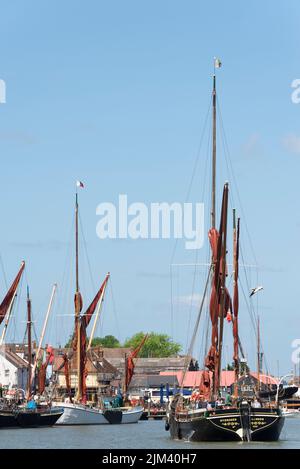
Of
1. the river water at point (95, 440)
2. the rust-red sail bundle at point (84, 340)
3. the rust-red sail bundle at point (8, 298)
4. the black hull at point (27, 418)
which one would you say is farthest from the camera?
the rust-red sail bundle at point (84, 340)

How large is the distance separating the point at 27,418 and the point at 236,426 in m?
42.4

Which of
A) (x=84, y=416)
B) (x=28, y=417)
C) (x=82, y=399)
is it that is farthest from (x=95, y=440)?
(x=82, y=399)

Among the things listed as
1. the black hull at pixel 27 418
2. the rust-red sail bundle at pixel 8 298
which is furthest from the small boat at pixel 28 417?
the rust-red sail bundle at pixel 8 298

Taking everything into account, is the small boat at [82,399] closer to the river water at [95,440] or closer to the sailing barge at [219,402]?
the river water at [95,440]

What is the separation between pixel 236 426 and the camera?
7669cm

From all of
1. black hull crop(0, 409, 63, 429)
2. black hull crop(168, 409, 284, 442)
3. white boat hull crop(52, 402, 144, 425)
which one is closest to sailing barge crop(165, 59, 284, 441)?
black hull crop(168, 409, 284, 442)

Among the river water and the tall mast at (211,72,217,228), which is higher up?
the tall mast at (211,72,217,228)

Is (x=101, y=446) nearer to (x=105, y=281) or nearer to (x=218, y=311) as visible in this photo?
(x=218, y=311)

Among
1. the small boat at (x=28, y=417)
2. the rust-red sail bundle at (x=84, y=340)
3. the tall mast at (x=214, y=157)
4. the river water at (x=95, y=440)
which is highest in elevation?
the tall mast at (x=214, y=157)

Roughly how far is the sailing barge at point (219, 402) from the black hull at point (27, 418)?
24312mm

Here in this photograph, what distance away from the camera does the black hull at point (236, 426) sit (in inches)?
3019

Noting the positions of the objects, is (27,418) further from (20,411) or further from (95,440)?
(95,440)

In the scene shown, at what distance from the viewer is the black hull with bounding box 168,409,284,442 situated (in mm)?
76688

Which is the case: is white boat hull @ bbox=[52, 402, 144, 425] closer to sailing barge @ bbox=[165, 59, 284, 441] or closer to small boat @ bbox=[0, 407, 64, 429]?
small boat @ bbox=[0, 407, 64, 429]
